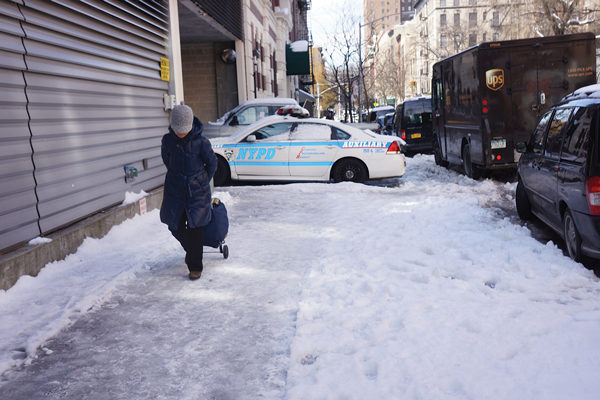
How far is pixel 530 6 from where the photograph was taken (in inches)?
1303

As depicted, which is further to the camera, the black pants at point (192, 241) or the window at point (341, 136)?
the window at point (341, 136)

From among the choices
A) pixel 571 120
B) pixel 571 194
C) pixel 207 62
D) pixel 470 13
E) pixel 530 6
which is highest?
pixel 470 13

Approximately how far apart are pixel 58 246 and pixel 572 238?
5572 millimetres

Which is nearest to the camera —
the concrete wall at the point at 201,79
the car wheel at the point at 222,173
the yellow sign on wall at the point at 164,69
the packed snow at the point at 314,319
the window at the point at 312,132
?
the packed snow at the point at 314,319

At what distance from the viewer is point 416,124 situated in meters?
20.2

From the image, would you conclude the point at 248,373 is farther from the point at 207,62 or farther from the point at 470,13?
the point at 470,13

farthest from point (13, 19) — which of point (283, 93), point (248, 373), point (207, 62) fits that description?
point (283, 93)

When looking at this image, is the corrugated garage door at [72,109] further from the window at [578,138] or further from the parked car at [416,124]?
the parked car at [416,124]

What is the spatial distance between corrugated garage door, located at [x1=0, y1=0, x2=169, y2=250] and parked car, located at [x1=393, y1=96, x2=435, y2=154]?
12.0 m

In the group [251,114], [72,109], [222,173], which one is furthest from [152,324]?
[251,114]

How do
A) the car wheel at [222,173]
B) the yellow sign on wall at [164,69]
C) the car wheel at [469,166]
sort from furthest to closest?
the car wheel at [469,166] → the car wheel at [222,173] → the yellow sign on wall at [164,69]

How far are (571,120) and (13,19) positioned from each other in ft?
20.1

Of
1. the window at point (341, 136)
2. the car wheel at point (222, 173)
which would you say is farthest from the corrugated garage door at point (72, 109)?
the window at point (341, 136)

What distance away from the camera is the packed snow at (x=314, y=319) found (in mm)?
3504
